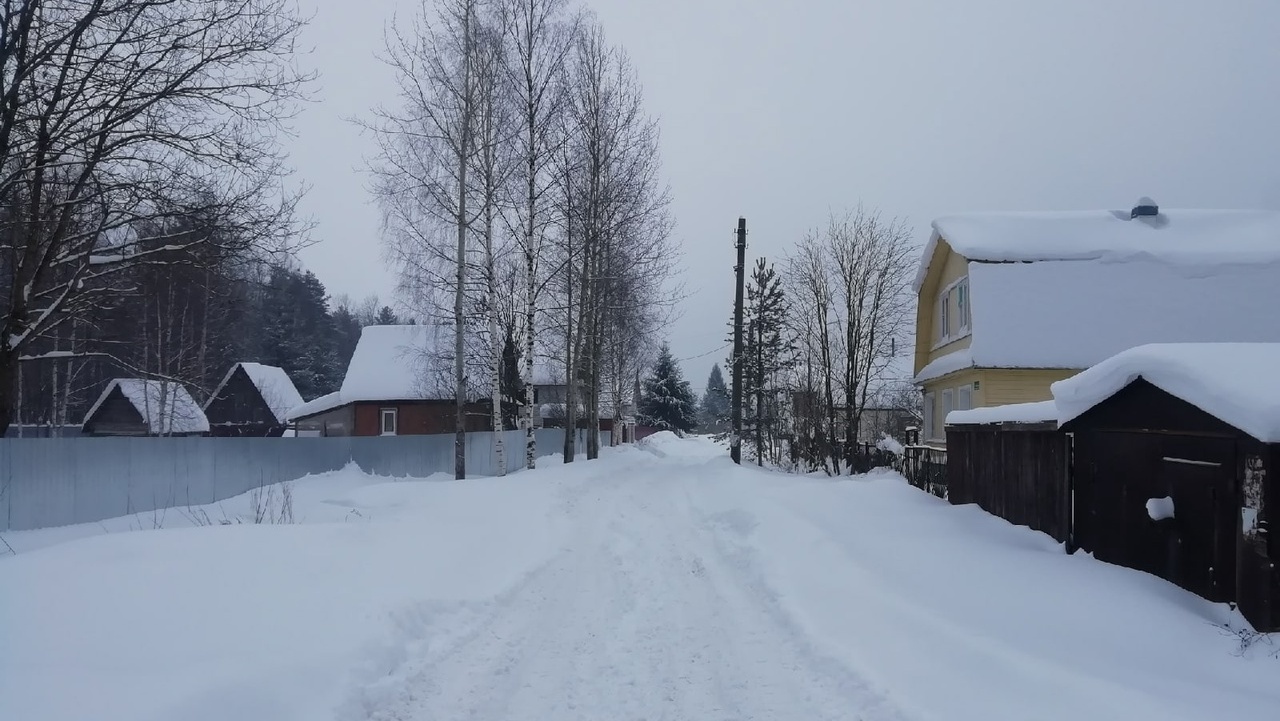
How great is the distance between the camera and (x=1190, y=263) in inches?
787

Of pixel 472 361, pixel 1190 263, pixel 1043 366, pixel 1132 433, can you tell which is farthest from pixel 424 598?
pixel 472 361

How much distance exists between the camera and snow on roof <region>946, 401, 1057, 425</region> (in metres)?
8.82

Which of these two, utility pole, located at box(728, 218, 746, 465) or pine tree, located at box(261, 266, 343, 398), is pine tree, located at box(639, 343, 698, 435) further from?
utility pole, located at box(728, 218, 746, 465)

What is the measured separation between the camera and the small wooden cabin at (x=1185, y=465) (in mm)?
5324

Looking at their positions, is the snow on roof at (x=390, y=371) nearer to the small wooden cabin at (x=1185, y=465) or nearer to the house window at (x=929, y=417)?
the house window at (x=929, y=417)

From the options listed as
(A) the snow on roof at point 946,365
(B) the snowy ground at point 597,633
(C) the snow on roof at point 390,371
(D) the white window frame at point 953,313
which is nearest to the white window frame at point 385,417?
(C) the snow on roof at point 390,371

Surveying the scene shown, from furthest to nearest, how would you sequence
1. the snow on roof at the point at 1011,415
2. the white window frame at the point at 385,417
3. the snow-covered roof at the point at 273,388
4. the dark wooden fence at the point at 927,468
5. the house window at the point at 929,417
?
the snow-covered roof at the point at 273,388 → the white window frame at the point at 385,417 → the house window at the point at 929,417 → the dark wooden fence at the point at 927,468 → the snow on roof at the point at 1011,415

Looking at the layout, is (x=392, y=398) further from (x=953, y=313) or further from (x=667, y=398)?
(x=667, y=398)

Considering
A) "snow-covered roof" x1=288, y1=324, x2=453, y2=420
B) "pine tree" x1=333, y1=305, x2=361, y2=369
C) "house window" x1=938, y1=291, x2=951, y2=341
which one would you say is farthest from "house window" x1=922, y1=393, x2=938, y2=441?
"pine tree" x1=333, y1=305, x2=361, y2=369

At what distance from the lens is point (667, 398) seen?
7319cm

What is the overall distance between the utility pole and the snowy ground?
17522mm

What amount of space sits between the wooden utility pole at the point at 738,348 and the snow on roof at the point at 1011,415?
48.7 ft

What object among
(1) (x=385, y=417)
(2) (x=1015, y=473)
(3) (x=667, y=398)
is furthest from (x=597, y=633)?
(3) (x=667, y=398)

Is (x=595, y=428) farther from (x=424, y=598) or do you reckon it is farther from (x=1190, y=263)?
(x=424, y=598)
